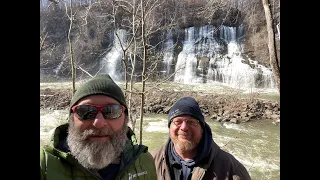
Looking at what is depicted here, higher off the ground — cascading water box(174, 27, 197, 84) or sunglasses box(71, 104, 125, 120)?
cascading water box(174, 27, 197, 84)

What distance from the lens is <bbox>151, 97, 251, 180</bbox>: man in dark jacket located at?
2.19 metres

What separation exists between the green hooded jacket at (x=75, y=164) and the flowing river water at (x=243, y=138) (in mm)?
9014

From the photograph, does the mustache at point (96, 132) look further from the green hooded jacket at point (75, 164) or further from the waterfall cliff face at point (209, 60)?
the waterfall cliff face at point (209, 60)

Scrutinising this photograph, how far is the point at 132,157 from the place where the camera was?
5.13ft

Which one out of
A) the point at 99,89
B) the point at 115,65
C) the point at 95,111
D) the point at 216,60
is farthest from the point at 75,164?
the point at 216,60

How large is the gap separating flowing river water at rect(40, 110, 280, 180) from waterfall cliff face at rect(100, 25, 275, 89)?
483 cm

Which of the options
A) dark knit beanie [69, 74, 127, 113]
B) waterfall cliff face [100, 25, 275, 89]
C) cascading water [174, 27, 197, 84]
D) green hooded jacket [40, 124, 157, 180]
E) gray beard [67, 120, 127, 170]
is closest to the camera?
green hooded jacket [40, 124, 157, 180]

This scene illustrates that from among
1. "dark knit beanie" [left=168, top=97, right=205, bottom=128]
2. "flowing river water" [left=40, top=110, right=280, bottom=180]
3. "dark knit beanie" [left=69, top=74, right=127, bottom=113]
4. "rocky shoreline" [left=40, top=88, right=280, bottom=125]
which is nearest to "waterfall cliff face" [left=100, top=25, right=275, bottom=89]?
"rocky shoreline" [left=40, top=88, right=280, bottom=125]

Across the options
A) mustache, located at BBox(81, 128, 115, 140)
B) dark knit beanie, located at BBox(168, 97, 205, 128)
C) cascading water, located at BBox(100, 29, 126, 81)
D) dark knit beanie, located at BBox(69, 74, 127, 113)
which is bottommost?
mustache, located at BBox(81, 128, 115, 140)

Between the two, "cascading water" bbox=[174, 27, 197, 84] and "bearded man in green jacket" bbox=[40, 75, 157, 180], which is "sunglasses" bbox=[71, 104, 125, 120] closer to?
"bearded man in green jacket" bbox=[40, 75, 157, 180]

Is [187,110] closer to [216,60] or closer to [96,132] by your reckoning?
[96,132]
